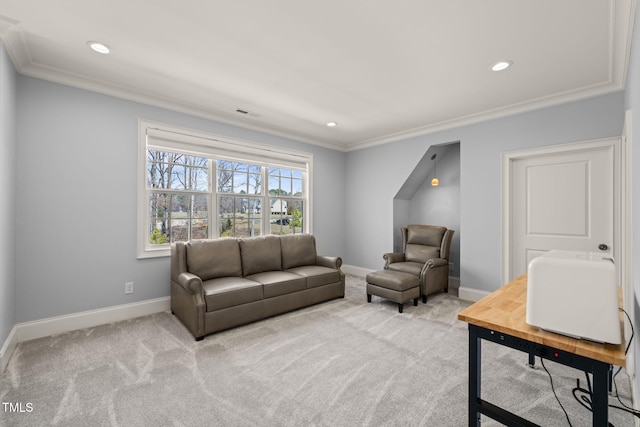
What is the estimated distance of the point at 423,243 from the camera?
15.2 feet

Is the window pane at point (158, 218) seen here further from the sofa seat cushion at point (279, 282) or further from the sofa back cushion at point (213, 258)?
the sofa seat cushion at point (279, 282)

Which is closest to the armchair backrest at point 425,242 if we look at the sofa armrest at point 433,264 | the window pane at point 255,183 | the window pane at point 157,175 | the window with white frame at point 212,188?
the sofa armrest at point 433,264

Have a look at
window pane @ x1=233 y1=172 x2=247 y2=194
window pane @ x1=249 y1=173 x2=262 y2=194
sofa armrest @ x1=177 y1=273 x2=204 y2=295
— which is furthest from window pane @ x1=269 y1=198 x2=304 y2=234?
sofa armrest @ x1=177 y1=273 x2=204 y2=295

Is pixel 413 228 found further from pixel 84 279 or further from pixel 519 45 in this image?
pixel 84 279

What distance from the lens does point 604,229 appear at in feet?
10.2

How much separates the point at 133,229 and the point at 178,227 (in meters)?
0.54

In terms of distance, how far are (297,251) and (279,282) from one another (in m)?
0.90

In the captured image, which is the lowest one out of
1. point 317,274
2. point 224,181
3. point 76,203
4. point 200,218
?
point 317,274

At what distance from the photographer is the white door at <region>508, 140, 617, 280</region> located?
3.13 metres

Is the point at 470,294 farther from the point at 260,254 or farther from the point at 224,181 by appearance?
the point at 224,181

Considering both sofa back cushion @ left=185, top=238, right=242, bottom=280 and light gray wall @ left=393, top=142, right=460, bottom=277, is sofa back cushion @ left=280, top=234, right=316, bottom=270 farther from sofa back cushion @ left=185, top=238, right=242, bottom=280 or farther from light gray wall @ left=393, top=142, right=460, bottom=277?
light gray wall @ left=393, top=142, right=460, bottom=277

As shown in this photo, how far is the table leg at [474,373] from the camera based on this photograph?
4.62 feet

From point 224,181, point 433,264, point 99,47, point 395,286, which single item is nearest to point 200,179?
point 224,181

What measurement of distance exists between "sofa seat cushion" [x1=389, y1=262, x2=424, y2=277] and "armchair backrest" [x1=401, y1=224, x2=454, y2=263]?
0.66ft
